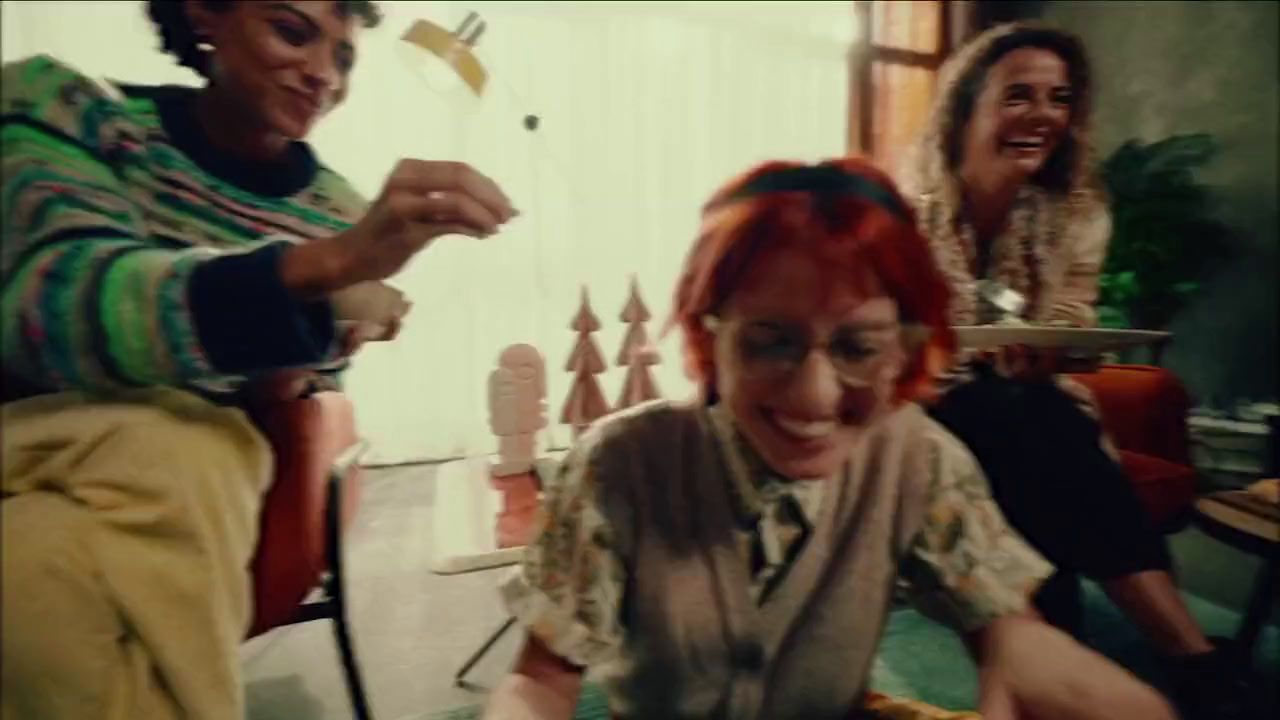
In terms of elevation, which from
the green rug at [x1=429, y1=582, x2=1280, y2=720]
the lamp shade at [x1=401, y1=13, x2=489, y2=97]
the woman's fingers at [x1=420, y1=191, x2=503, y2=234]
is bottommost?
the green rug at [x1=429, y1=582, x2=1280, y2=720]

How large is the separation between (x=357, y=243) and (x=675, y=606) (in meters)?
0.39

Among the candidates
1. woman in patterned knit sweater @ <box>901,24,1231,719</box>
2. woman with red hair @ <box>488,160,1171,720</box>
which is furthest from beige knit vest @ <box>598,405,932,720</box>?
woman in patterned knit sweater @ <box>901,24,1231,719</box>

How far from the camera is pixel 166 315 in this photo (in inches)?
20.6

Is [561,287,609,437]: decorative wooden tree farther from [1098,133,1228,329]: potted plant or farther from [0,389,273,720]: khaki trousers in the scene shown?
[1098,133,1228,329]: potted plant

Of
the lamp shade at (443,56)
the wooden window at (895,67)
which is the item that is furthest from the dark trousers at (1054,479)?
the lamp shade at (443,56)

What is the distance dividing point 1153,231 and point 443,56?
2.28 ft

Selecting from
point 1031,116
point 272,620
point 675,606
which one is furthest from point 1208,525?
point 272,620

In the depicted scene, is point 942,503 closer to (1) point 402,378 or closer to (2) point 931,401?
(2) point 931,401

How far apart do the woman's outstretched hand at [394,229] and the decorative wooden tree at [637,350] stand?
0.50 ft

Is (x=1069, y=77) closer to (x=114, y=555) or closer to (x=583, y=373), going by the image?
(x=583, y=373)

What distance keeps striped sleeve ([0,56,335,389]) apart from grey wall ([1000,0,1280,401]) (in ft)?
2.54

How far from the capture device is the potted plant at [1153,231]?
0.75 m

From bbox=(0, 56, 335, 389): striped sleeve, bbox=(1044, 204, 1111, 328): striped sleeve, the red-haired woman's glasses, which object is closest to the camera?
bbox=(0, 56, 335, 389): striped sleeve

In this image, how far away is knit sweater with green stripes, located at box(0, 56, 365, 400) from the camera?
0.51 m
